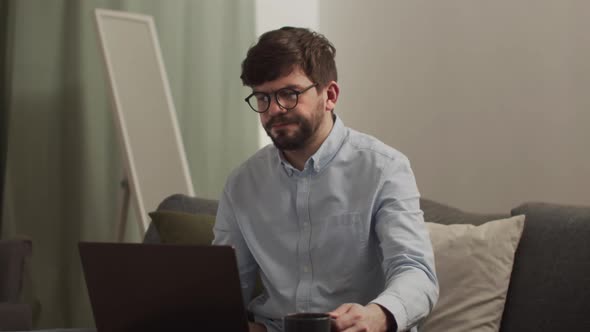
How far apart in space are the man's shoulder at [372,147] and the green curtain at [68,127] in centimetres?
170

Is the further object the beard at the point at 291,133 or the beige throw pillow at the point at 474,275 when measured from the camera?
the beige throw pillow at the point at 474,275

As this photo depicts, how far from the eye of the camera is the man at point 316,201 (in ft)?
5.88

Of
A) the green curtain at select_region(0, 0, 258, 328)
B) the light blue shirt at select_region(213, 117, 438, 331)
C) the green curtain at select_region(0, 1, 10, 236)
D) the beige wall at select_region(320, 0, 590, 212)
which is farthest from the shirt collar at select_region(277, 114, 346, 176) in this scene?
the green curtain at select_region(0, 1, 10, 236)

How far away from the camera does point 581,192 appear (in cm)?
267

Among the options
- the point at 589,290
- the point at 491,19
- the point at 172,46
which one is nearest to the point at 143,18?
the point at 172,46

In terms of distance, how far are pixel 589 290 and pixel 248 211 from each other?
772 mm

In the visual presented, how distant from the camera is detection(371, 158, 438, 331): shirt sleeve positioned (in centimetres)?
158

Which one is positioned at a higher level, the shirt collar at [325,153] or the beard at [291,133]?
the beard at [291,133]

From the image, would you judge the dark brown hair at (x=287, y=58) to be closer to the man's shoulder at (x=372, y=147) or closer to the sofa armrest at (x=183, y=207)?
the man's shoulder at (x=372, y=147)

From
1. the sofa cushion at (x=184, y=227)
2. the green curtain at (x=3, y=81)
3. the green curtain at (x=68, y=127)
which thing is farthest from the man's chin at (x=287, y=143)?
the green curtain at (x=3, y=81)

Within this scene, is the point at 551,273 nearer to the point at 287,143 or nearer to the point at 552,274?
the point at 552,274

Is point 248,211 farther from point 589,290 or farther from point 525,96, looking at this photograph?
point 525,96

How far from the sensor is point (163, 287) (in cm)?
133

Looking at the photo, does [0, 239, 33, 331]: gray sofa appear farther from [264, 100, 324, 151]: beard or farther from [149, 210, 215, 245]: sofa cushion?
[264, 100, 324, 151]: beard
